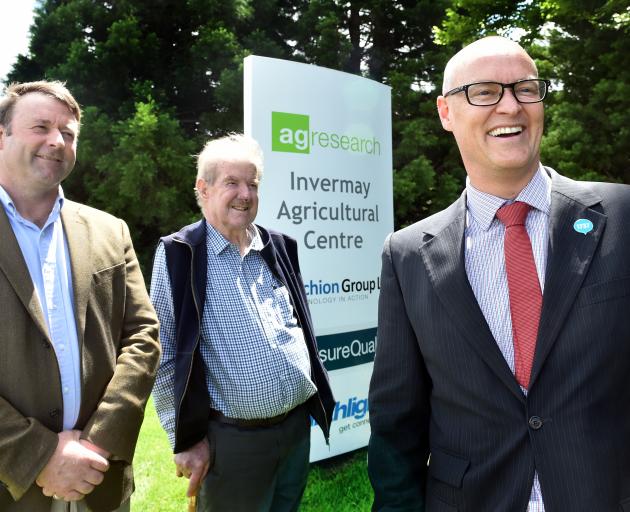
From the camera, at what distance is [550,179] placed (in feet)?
5.18

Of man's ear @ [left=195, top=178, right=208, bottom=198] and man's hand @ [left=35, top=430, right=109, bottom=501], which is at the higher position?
man's ear @ [left=195, top=178, right=208, bottom=198]

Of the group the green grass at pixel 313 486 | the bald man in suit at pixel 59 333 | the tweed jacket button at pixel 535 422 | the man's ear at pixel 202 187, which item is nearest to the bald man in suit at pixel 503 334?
the tweed jacket button at pixel 535 422

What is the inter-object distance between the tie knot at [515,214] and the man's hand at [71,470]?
1.53 metres

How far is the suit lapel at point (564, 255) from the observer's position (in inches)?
52.2

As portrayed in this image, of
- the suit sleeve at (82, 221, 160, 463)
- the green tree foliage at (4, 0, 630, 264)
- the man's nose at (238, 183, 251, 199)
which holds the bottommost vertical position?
the suit sleeve at (82, 221, 160, 463)

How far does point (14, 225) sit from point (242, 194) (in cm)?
97

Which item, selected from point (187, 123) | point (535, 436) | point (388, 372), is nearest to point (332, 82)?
point (388, 372)

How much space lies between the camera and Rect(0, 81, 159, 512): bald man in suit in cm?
186

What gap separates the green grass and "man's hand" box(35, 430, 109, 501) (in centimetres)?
223

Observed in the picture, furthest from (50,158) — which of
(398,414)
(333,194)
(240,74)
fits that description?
(240,74)

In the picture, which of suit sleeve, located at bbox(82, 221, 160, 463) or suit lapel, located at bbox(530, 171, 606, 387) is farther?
suit sleeve, located at bbox(82, 221, 160, 463)

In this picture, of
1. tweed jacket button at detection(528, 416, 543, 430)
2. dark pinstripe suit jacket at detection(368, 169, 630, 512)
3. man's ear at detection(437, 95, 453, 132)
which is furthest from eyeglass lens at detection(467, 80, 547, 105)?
tweed jacket button at detection(528, 416, 543, 430)

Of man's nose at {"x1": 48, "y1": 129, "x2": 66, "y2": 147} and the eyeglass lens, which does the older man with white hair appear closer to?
man's nose at {"x1": 48, "y1": 129, "x2": 66, "y2": 147}

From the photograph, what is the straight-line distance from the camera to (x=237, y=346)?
243cm
